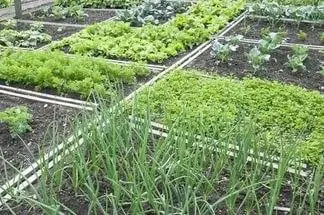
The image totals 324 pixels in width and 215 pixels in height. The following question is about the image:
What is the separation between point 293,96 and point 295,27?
2.48m

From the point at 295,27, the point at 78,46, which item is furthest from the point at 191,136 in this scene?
the point at 295,27

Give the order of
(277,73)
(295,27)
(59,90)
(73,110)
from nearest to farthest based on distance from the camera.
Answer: (73,110)
(59,90)
(277,73)
(295,27)

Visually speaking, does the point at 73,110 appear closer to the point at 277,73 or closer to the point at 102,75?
the point at 102,75

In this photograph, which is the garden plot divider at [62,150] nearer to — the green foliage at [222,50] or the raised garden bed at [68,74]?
the raised garden bed at [68,74]

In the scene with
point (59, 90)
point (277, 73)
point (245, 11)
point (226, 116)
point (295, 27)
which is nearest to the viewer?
point (226, 116)

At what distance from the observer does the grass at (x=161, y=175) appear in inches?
97.3

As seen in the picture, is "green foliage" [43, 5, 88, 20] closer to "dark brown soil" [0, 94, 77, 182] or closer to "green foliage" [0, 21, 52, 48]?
"green foliage" [0, 21, 52, 48]

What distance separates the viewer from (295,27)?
643 cm

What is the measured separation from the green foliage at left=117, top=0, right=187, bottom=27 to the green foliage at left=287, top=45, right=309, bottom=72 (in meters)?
2.24

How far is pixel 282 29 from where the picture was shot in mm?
6324

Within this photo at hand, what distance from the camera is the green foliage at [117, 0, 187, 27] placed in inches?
264

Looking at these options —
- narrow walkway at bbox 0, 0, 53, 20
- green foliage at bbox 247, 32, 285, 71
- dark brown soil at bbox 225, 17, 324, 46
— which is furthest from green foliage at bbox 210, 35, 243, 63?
narrow walkway at bbox 0, 0, 53, 20

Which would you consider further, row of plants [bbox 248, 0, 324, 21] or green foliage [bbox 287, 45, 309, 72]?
row of plants [bbox 248, 0, 324, 21]

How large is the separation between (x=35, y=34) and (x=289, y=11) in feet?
11.0
